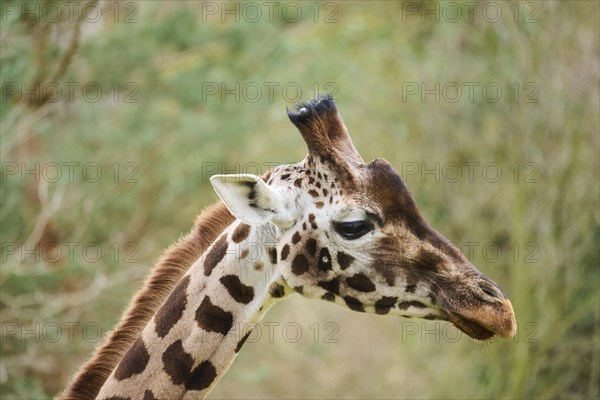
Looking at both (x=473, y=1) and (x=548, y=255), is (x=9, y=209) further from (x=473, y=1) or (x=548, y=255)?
(x=473, y=1)

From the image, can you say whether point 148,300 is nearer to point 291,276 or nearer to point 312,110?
point 291,276

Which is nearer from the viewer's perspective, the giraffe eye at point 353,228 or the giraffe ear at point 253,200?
the giraffe ear at point 253,200

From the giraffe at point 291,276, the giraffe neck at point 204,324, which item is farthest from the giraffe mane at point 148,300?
the giraffe neck at point 204,324

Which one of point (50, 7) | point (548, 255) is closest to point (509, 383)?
point (548, 255)

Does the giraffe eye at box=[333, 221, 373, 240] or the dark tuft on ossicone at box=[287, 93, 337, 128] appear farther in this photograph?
the dark tuft on ossicone at box=[287, 93, 337, 128]

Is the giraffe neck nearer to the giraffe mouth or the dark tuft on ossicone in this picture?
the dark tuft on ossicone

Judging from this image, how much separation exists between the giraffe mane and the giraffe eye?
721 mm

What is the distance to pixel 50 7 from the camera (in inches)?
384

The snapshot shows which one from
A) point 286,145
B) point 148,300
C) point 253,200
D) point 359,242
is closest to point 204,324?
point 148,300

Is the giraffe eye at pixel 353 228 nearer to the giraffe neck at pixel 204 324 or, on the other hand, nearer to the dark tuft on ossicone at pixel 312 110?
the giraffe neck at pixel 204 324

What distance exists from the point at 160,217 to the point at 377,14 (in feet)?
20.8

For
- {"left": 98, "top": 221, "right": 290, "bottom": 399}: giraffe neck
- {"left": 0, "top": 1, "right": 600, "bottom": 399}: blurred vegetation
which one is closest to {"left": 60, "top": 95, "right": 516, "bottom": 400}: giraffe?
{"left": 98, "top": 221, "right": 290, "bottom": 399}: giraffe neck

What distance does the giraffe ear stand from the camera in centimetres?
526

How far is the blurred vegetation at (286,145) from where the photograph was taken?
496 inches
